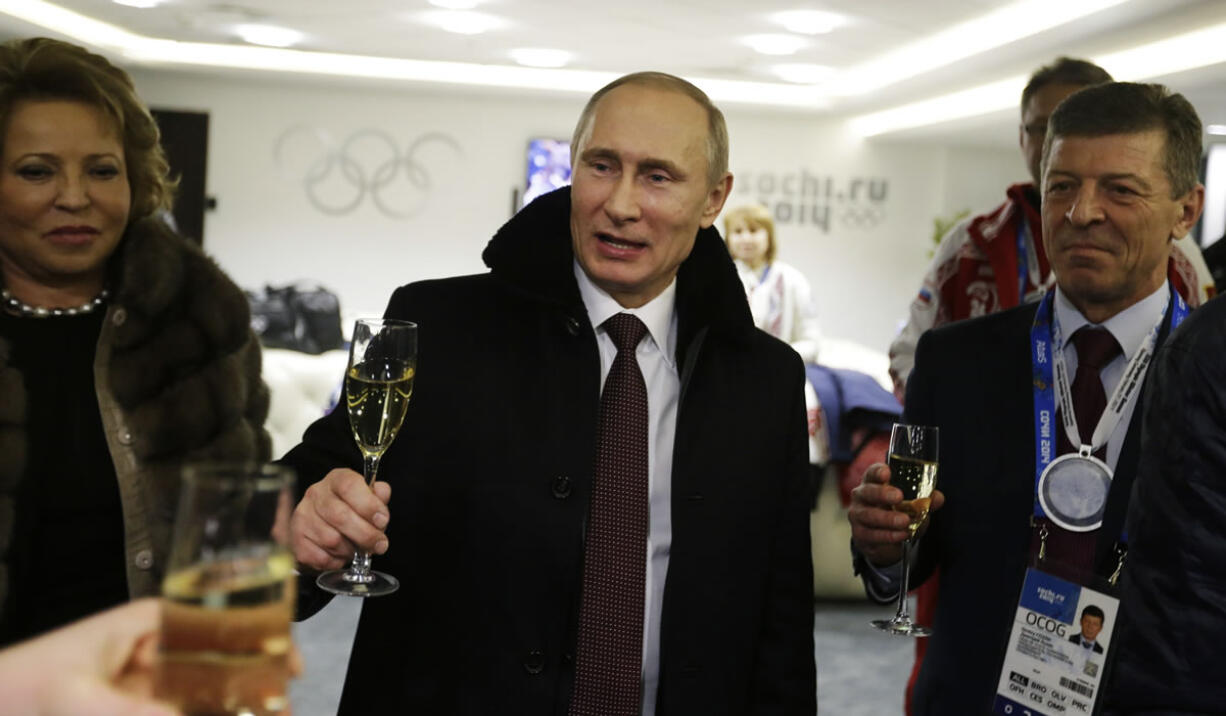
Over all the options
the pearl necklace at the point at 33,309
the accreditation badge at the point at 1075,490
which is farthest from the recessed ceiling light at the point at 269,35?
the accreditation badge at the point at 1075,490

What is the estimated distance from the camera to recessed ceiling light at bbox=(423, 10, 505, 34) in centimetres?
858

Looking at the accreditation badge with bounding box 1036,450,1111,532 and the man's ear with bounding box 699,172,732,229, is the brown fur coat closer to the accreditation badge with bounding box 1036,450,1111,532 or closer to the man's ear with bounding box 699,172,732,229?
the man's ear with bounding box 699,172,732,229

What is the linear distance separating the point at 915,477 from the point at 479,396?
705mm

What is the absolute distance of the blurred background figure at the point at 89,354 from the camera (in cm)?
188

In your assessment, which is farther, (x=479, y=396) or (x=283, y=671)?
(x=479, y=396)

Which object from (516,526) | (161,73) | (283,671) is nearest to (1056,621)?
(516,526)

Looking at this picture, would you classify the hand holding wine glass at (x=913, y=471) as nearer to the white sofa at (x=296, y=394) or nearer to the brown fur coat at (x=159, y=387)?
the brown fur coat at (x=159, y=387)

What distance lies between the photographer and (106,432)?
6.46 ft

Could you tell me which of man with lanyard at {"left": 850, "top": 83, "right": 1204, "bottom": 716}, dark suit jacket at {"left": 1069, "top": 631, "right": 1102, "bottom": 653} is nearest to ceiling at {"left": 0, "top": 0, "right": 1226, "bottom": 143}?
man with lanyard at {"left": 850, "top": 83, "right": 1204, "bottom": 716}

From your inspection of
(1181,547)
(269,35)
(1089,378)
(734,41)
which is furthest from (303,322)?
(1181,547)

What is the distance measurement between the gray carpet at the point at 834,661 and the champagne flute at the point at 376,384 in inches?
113

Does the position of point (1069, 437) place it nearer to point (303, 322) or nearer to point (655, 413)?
point (655, 413)

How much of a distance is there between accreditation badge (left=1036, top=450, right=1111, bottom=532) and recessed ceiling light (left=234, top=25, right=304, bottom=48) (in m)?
9.08

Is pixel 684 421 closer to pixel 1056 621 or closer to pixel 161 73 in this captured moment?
pixel 1056 621
